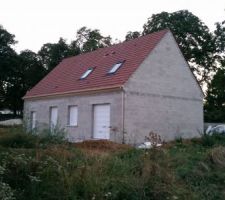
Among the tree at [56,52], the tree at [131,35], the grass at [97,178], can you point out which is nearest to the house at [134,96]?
the grass at [97,178]

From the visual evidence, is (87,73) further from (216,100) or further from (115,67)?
(216,100)

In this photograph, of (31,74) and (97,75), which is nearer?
(97,75)

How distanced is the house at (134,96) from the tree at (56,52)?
2343cm

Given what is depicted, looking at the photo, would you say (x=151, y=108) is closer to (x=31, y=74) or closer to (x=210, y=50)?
(x=210, y=50)

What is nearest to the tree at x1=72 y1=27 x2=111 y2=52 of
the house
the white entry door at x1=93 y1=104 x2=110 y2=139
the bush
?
the house

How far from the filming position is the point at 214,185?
31.4 feet

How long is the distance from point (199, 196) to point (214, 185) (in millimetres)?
1196

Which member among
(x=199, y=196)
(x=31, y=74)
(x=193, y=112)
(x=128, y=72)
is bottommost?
(x=199, y=196)

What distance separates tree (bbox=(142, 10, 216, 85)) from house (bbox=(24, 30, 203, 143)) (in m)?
20.4

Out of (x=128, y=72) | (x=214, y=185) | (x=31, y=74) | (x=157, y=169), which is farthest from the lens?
(x=31, y=74)

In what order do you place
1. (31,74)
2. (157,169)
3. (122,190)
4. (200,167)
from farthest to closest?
(31,74), (200,167), (157,169), (122,190)

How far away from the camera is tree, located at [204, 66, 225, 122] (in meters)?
45.2

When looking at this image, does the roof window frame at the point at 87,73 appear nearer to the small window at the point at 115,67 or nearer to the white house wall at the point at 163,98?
the small window at the point at 115,67

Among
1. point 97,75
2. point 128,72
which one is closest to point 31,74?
point 97,75
